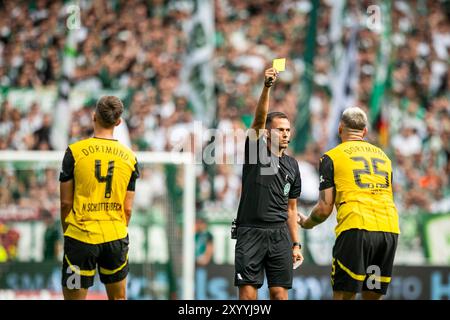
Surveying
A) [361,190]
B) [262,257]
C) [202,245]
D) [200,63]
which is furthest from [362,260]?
[200,63]

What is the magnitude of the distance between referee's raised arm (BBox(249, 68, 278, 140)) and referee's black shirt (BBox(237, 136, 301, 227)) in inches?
5.5

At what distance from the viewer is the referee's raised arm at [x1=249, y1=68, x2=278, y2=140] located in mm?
7715

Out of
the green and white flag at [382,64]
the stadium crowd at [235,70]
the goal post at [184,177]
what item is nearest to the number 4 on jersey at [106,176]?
the goal post at [184,177]

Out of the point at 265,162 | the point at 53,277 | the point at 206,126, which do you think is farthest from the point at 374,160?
the point at 206,126

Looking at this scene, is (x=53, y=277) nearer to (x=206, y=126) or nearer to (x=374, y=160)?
(x=206, y=126)

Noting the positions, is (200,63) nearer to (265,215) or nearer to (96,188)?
(265,215)

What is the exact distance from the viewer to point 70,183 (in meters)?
7.60

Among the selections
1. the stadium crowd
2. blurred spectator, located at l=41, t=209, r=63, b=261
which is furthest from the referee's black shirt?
the stadium crowd

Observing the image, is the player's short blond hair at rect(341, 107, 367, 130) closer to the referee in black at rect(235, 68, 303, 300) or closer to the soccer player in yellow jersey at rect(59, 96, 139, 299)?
the referee in black at rect(235, 68, 303, 300)

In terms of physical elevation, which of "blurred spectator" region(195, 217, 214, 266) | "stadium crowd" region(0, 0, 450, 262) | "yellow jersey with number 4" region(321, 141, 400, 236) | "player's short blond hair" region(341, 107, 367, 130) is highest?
"stadium crowd" region(0, 0, 450, 262)

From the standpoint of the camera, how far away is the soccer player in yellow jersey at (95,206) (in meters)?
7.58

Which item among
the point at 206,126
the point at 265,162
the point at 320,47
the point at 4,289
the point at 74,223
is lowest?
the point at 4,289
